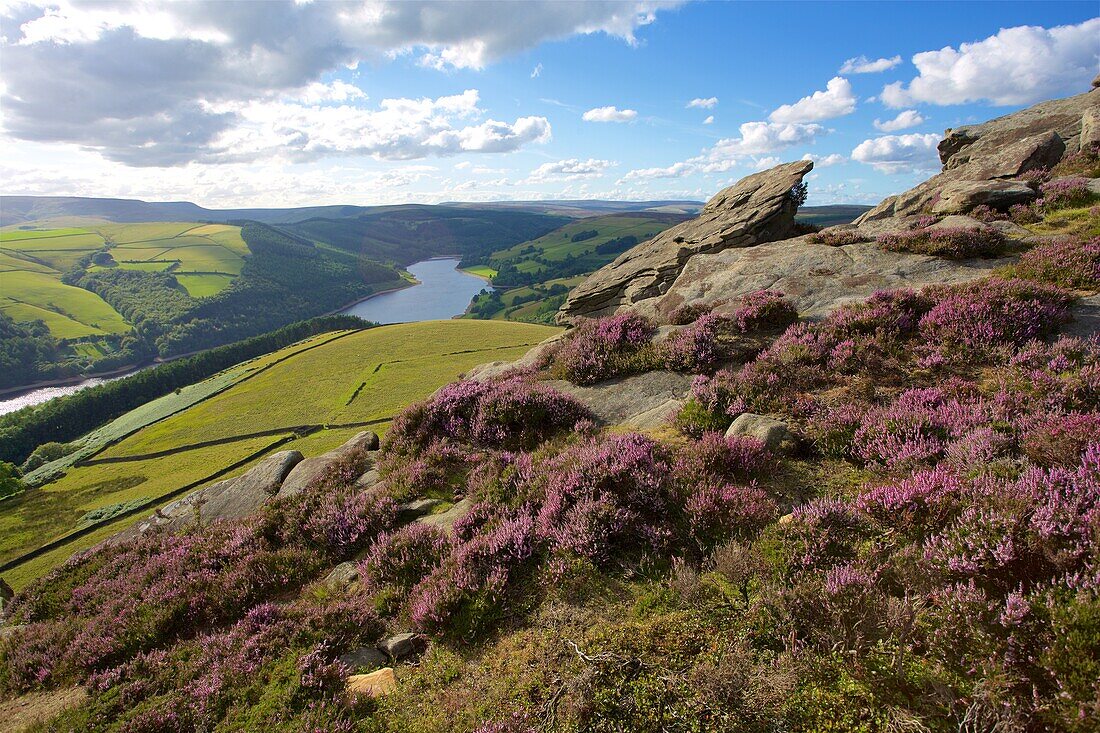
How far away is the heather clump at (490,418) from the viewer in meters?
10.1

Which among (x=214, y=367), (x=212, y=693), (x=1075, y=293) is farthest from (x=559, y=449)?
(x=214, y=367)

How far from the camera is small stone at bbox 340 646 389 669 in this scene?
5754mm

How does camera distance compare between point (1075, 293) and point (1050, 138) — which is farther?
point (1050, 138)

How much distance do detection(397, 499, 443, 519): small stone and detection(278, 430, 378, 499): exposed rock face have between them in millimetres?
2776

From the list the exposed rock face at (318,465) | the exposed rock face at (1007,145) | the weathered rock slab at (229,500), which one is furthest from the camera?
the exposed rock face at (1007,145)

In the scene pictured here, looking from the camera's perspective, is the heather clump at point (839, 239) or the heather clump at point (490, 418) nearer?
the heather clump at point (490, 418)

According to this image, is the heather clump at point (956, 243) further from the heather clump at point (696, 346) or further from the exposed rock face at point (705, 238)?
the exposed rock face at point (705, 238)

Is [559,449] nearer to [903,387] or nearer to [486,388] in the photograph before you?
[486,388]

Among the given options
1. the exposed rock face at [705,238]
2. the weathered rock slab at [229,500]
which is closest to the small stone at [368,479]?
the weathered rock slab at [229,500]

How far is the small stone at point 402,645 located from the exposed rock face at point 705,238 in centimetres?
1847

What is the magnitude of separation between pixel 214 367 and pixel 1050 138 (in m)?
173

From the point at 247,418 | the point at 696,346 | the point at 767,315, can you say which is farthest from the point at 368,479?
the point at 247,418

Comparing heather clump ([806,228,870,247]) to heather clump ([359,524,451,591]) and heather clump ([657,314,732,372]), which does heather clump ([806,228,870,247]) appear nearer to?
heather clump ([657,314,732,372])

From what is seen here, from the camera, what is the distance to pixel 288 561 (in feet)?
27.2
